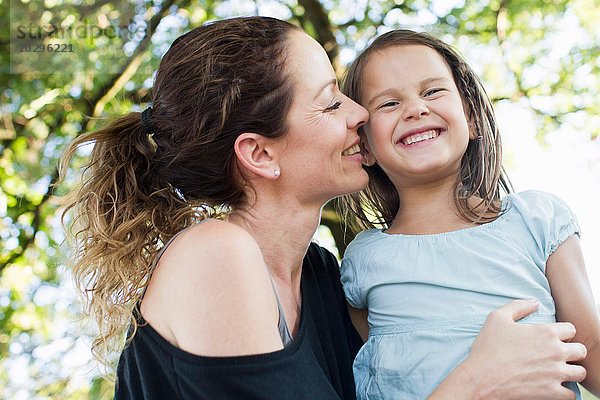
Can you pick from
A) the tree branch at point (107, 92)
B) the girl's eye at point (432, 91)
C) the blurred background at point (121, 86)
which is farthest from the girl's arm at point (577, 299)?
the tree branch at point (107, 92)

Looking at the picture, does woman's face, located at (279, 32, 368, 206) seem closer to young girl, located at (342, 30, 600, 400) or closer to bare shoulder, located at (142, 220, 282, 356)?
young girl, located at (342, 30, 600, 400)

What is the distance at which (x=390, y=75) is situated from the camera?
6.44 ft

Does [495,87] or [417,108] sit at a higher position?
[417,108]

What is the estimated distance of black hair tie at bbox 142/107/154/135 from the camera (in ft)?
6.02

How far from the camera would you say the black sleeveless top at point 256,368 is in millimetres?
1390

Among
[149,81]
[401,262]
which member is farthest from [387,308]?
[149,81]

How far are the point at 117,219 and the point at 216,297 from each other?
465 millimetres

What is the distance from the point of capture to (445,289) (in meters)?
1.81

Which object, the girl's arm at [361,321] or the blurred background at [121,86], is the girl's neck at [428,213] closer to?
the girl's arm at [361,321]

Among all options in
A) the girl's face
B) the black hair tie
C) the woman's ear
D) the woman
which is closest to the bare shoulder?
the woman

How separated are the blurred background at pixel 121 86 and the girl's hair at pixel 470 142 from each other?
225 centimetres

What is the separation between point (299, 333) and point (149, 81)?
3339mm

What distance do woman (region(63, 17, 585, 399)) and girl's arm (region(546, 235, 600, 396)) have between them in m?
0.10

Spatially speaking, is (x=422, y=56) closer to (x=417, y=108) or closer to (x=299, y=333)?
(x=417, y=108)
